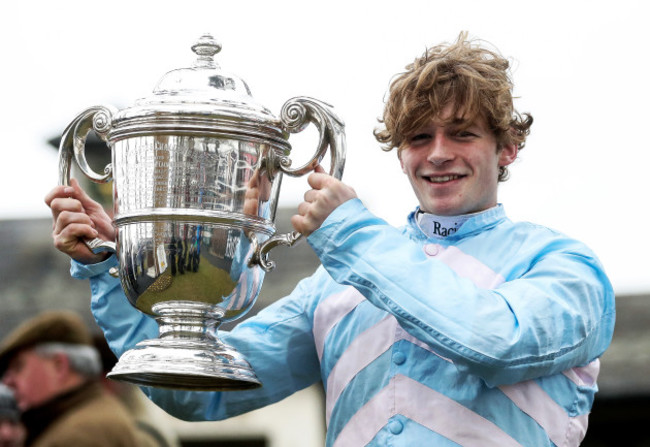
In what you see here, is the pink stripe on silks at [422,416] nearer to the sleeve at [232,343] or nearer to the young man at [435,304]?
the young man at [435,304]

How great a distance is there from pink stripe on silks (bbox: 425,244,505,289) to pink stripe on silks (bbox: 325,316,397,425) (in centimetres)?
21

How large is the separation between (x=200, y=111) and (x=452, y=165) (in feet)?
2.14

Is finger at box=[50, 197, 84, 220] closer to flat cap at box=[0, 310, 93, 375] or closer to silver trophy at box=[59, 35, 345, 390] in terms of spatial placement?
silver trophy at box=[59, 35, 345, 390]

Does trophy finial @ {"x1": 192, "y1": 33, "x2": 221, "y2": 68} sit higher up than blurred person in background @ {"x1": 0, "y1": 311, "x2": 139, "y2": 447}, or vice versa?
trophy finial @ {"x1": 192, "y1": 33, "x2": 221, "y2": 68}

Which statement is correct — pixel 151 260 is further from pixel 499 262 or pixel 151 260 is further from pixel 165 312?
pixel 499 262

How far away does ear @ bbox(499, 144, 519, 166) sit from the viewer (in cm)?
361

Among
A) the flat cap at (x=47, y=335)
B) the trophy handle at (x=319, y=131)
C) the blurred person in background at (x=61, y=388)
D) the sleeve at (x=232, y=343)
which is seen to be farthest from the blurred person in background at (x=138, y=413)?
the trophy handle at (x=319, y=131)

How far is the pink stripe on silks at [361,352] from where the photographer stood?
3.47 metres

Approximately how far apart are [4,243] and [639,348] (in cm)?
631

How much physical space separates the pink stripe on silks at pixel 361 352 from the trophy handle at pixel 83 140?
68 centimetres

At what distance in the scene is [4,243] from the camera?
44.5 feet

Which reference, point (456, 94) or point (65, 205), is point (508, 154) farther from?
point (65, 205)

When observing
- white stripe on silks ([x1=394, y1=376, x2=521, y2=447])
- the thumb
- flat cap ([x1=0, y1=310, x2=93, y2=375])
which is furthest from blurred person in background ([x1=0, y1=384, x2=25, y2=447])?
white stripe on silks ([x1=394, y1=376, x2=521, y2=447])

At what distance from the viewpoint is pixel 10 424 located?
6.20 metres
